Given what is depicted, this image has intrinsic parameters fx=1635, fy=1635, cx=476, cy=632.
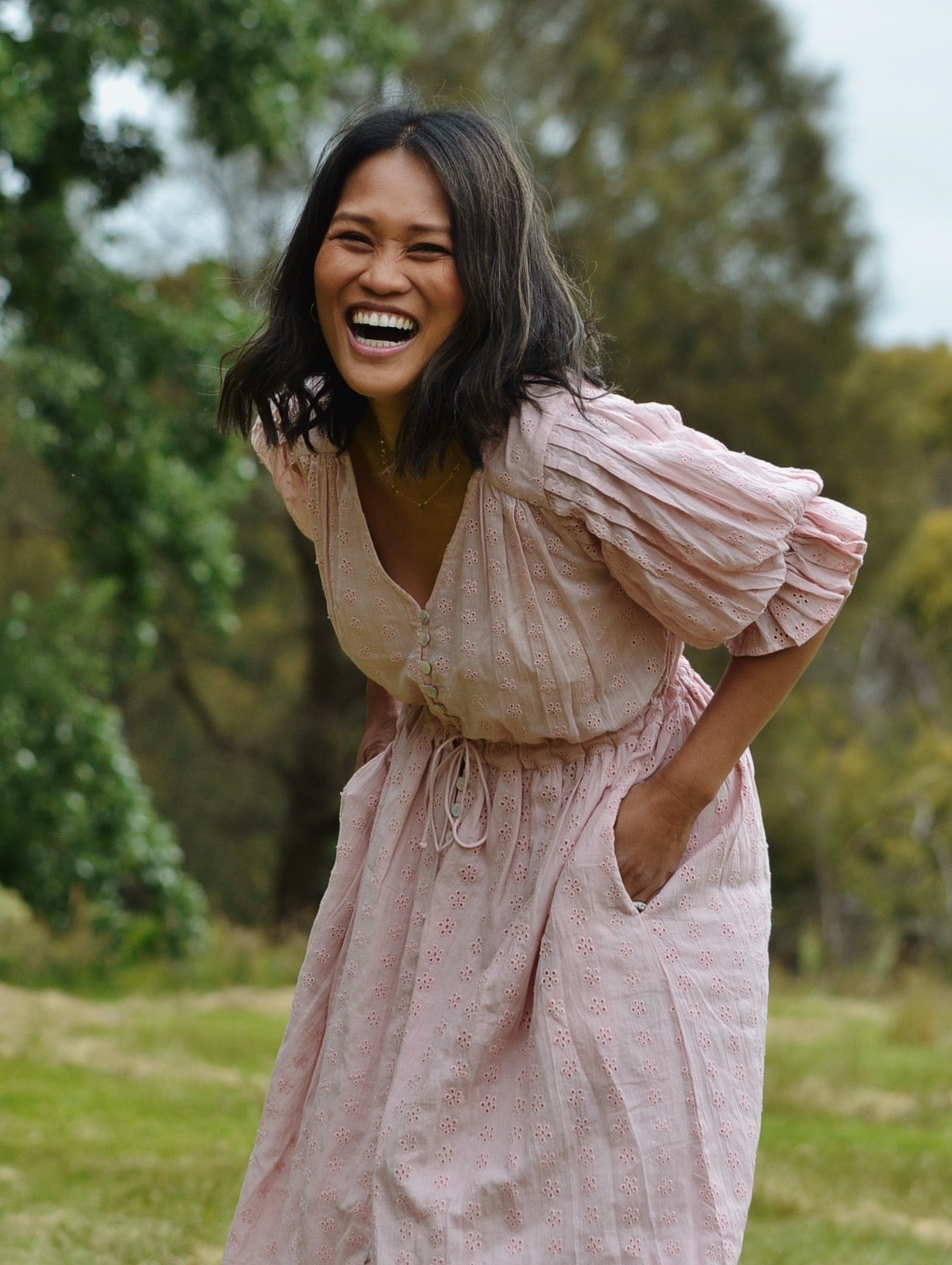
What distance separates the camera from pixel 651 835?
223 centimetres

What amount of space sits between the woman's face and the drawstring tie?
0.53 metres

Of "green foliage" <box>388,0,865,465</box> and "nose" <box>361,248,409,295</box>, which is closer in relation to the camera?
"nose" <box>361,248,409,295</box>

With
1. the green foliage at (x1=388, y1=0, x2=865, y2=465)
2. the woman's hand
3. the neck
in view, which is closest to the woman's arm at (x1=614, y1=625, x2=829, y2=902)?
the woman's hand

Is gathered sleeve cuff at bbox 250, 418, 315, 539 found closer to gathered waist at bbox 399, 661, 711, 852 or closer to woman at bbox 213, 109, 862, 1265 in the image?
woman at bbox 213, 109, 862, 1265

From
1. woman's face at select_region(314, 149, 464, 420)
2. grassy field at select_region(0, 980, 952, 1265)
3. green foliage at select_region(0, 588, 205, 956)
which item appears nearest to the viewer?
woman's face at select_region(314, 149, 464, 420)

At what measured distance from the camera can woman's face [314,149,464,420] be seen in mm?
2203

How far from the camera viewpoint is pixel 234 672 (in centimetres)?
1741

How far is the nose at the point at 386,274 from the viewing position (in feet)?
7.18

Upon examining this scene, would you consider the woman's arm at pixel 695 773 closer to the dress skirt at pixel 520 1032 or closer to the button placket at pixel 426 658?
the dress skirt at pixel 520 1032

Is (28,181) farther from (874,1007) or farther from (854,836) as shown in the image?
(854,836)

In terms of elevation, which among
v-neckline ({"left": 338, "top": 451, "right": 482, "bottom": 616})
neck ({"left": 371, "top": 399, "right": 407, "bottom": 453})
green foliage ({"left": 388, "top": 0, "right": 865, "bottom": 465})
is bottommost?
A: v-neckline ({"left": 338, "top": 451, "right": 482, "bottom": 616})

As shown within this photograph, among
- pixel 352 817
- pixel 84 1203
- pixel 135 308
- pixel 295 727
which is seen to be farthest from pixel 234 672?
pixel 352 817

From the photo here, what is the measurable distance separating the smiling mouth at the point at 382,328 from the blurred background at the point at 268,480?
0.46 meters

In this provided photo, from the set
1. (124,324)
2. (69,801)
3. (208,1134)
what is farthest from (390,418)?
(69,801)
